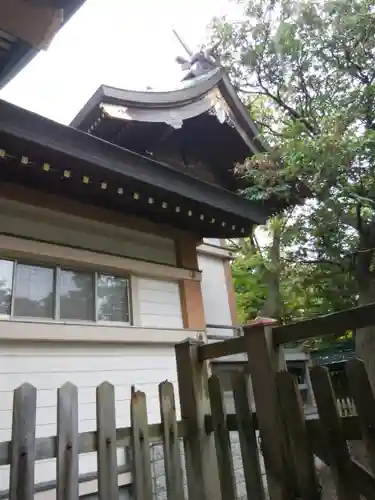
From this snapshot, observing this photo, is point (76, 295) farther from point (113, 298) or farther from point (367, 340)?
point (367, 340)

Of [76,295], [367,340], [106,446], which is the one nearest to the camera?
[106,446]

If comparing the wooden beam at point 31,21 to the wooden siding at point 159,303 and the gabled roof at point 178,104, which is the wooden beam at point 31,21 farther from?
the wooden siding at point 159,303

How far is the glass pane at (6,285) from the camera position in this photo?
10.7ft

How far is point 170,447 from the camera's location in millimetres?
2082

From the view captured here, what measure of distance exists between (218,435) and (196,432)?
5.0 inches

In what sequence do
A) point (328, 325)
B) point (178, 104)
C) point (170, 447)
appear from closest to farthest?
point (328, 325) → point (170, 447) → point (178, 104)

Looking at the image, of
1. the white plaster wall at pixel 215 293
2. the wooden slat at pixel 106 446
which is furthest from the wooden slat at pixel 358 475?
the white plaster wall at pixel 215 293

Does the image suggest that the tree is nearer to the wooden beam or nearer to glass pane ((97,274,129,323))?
glass pane ((97,274,129,323))

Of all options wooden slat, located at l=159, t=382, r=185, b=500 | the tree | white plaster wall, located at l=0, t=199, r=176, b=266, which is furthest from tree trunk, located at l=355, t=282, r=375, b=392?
wooden slat, located at l=159, t=382, r=185, b=500

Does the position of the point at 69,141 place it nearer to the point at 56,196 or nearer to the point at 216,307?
the point at 56,196

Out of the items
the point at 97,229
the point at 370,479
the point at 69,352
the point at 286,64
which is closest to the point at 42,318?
the point at 69,352

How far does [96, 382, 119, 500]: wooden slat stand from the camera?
1772 mm

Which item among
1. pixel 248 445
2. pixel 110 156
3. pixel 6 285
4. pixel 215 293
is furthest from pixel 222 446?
pixel 215 293

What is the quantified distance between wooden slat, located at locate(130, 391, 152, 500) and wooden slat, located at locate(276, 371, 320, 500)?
2.31 ft
